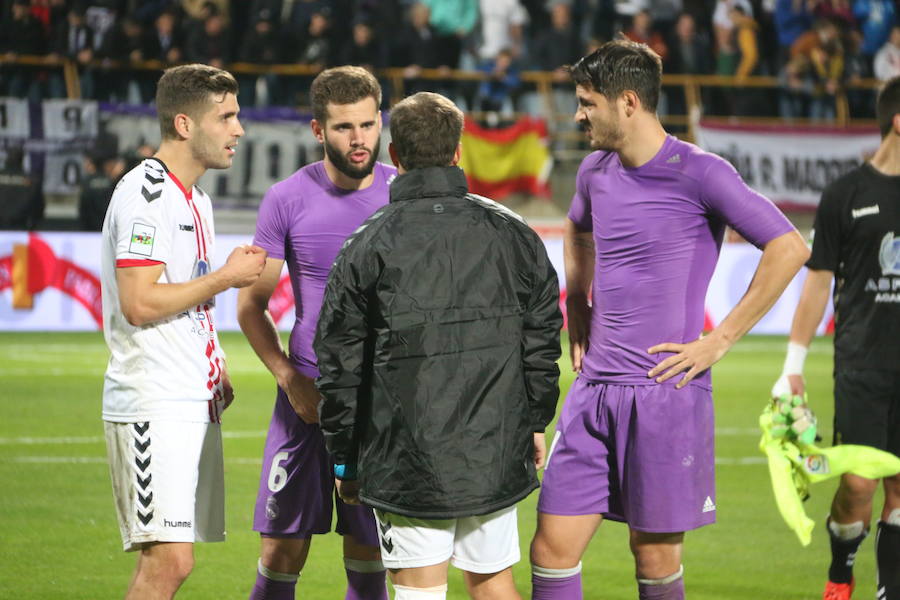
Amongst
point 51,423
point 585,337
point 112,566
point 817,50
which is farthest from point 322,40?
point 585,337

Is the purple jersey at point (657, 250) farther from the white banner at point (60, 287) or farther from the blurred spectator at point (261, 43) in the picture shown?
the blurred spectator at point (261, 43)

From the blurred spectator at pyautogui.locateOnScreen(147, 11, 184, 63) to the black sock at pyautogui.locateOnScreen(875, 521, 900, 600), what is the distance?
15.6 meters

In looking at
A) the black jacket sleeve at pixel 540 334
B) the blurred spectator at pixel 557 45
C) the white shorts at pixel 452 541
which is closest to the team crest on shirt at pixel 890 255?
the black jacket sleeve at pixel 540 334

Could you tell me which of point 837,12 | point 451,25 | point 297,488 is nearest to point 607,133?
point 297,488

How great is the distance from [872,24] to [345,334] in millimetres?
21701

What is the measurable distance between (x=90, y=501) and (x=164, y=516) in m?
4.07

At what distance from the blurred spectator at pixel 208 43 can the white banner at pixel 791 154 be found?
7963 millimetres

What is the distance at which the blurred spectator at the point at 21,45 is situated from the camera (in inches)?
750

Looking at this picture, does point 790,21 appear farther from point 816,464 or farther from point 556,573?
point 556,573

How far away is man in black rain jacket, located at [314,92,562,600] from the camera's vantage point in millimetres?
3957

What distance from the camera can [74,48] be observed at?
19.3 meters

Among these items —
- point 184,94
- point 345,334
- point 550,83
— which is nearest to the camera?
point 345,334

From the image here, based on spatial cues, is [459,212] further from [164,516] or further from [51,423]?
[51,423]

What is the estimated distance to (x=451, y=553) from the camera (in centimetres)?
412
